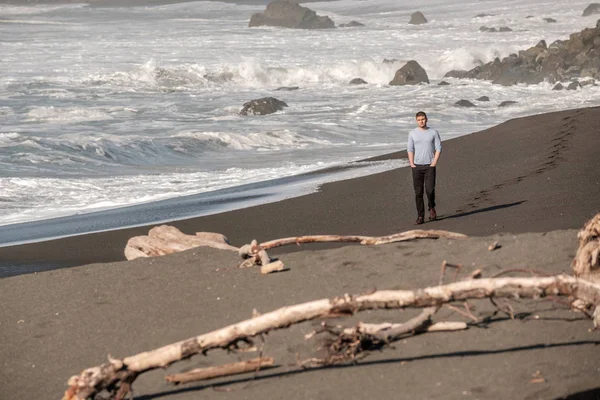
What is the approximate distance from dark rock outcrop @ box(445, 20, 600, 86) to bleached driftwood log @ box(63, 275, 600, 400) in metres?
25.9

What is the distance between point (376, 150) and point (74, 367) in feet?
40.0

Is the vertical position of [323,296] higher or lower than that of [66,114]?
higher

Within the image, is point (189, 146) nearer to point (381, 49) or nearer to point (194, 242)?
point (194, 242)

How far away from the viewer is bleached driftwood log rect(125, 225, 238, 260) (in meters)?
8.45

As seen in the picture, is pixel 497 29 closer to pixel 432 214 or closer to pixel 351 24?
pixel 351 24

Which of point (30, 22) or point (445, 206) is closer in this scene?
point (445, 206)

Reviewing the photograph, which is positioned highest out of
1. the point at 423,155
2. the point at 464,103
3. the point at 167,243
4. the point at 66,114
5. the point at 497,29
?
the point at 423,155

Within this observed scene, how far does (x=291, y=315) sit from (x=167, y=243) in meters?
3.93

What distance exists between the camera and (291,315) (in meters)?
4.82

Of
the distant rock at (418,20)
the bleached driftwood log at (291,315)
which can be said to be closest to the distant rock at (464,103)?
the bleached driftwood log at (291,315)

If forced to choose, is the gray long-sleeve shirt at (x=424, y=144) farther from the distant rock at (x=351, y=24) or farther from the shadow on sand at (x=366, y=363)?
the distant rock at (x=351, y=24)

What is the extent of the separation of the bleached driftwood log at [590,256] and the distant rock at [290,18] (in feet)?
187

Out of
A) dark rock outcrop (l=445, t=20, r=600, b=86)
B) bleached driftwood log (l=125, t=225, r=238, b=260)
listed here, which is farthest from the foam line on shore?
dark rock outcrop (l=445, t=20, r=600, b=86)

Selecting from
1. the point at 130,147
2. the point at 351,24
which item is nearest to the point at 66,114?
the point at 130,147
